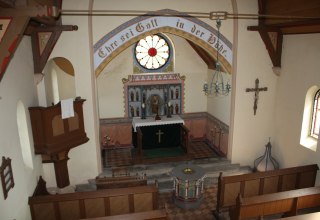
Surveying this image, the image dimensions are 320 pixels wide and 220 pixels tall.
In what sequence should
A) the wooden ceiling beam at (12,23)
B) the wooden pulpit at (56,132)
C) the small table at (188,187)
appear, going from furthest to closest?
the small table at (188,187)
the wooden pulpit at (56,132)
the wooden ceiling beam at (12,23)

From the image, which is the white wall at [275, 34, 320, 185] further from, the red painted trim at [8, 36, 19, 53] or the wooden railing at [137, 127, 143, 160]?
the red painted trim at [8, 36, 19, 53]

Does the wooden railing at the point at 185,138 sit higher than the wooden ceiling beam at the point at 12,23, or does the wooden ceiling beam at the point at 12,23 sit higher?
the wooden ceiling beam at the point at 12,23

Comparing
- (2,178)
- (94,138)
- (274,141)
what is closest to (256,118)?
(274,141)

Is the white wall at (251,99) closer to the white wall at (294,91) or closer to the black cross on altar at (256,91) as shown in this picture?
the black cross on altar at (256,91)

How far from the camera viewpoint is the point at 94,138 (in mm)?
9211

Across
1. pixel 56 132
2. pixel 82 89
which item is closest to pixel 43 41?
pixel 82 89

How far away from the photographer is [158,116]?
12148mm

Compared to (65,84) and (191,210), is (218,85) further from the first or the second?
(65,84)

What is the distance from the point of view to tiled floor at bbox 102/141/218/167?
443 inches

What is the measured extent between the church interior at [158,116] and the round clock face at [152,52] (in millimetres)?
58

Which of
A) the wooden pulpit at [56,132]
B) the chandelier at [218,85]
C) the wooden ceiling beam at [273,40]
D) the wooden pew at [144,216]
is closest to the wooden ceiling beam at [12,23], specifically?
the wooden pulpit at [56,132]

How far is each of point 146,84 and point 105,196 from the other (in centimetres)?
625

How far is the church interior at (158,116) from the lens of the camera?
6988mm

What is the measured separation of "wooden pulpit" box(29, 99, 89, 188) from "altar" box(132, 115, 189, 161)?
3.56 meters
